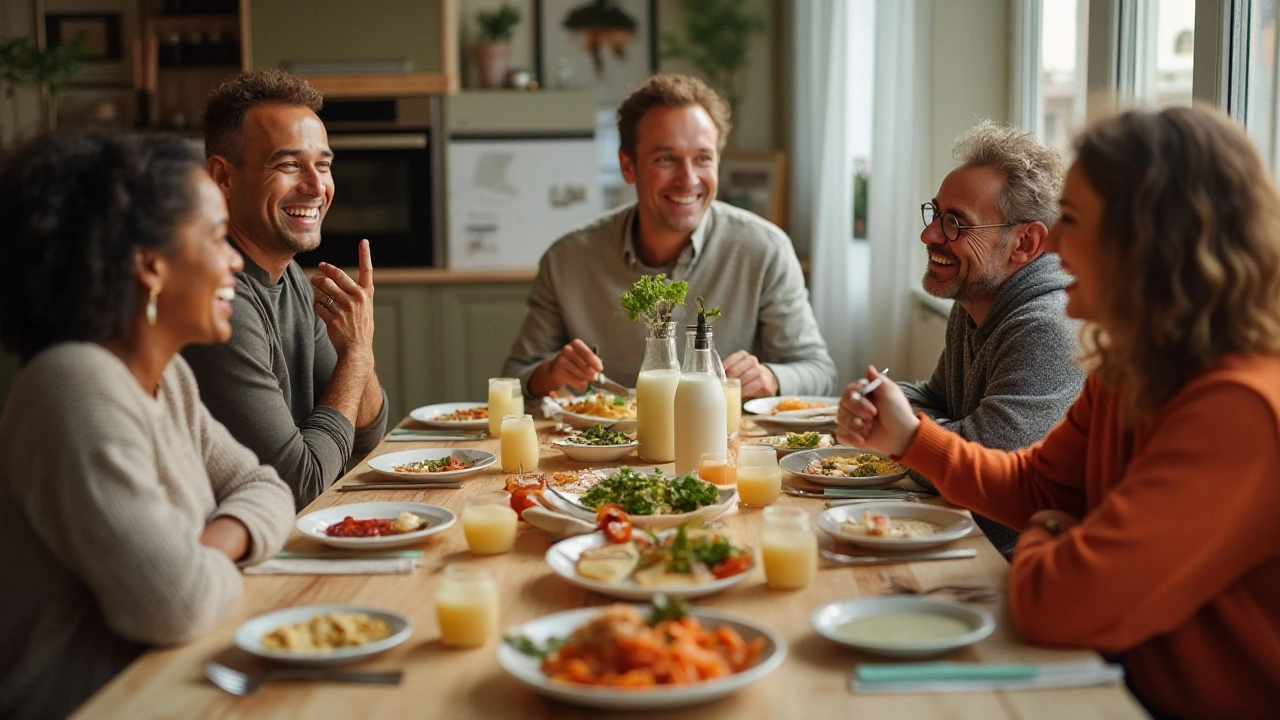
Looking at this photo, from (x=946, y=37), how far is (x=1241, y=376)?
2.99 m

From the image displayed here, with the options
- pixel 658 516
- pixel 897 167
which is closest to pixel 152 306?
pixel 658 516

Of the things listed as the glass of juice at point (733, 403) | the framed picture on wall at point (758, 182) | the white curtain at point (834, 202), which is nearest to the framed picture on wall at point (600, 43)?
the framed picture on wall at point (758, 182)

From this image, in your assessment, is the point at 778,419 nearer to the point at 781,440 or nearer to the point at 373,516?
the point at 781,440

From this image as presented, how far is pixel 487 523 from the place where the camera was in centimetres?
172

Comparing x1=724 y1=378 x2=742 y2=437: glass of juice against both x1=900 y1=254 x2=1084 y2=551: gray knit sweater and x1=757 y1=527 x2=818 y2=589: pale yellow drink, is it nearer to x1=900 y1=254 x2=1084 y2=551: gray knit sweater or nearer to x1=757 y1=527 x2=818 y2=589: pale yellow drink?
x1=900 y1=254 x2=1084 y2=551: gray knit sweater

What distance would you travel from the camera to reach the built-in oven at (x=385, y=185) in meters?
5.36

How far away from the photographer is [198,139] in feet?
17.7

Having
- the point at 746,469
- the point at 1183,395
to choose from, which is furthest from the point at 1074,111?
the point at 1183,395

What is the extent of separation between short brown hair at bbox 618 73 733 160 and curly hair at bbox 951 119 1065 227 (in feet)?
3.92

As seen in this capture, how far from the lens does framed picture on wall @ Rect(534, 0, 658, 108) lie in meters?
5.91

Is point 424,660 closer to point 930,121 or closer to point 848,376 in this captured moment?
point 930,121

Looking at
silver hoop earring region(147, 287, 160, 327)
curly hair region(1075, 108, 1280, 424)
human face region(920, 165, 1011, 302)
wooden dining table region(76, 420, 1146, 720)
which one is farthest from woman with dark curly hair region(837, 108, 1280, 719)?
silver hoop earring region(147, 287, 160, 327)

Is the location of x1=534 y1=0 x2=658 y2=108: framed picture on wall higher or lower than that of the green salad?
higher

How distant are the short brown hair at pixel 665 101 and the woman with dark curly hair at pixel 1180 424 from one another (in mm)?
1977
